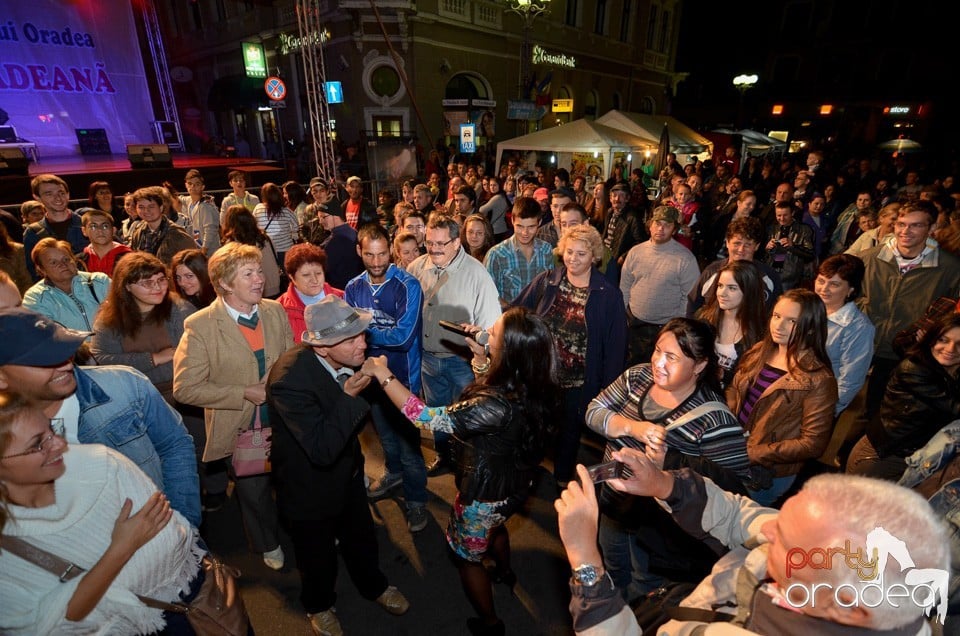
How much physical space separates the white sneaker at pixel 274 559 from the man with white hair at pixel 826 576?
267 cm

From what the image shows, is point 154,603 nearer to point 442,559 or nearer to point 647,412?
point 442,559

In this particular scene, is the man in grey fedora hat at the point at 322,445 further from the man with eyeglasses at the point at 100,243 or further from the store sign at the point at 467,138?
the store sign at the point at 467,138

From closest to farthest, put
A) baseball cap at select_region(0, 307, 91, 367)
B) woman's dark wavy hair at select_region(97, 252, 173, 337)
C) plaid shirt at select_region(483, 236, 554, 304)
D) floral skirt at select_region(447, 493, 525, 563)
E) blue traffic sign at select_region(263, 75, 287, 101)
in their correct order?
baseball cap at select_region(0, 307, 91, 367)
floral skirt at select_region(447, 493, 525, 563)
woman's dark wavy hair at select_region(97, 252, 173, 337)
plaid shirt at select_region(483, 236, 554, 304)
blue traffic sign at select_region(263, 75, 287, 101)

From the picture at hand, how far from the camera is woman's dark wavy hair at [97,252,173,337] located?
306 centimetres

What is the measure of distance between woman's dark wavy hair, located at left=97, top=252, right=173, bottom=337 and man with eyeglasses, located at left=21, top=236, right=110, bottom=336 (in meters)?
0.52

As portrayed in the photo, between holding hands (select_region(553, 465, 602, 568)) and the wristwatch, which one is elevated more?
holding hands (select_region(553, 465, 602, 568))

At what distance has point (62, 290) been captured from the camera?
11.5ft

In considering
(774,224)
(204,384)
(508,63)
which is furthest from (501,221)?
(508,63)

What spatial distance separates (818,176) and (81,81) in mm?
27413

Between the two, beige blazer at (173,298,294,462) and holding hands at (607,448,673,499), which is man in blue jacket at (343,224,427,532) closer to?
beige blazer at (173,298,294,462)

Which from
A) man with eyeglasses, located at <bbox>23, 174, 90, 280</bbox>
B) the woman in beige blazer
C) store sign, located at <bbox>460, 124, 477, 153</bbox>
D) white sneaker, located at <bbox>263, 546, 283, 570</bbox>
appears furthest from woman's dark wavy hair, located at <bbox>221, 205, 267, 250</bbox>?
store sign, located at <bbox>460, 124, 477, 153</bbox>

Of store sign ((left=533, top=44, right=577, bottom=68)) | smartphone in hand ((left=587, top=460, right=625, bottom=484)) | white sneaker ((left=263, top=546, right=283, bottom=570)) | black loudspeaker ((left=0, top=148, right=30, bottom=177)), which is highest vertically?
store sign ((left=533, top=44, right=577, bottom=68))

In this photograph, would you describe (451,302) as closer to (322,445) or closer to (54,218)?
A: (322,445)

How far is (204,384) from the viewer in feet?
9.05
